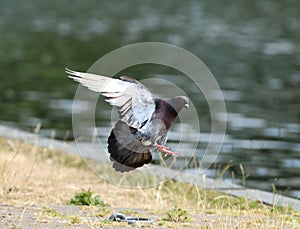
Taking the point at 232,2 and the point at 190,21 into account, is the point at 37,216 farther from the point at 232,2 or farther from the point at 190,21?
the point at 232,2

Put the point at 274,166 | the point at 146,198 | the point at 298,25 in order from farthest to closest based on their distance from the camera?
the point at 298,25, the point at 274,166, the point at 146,198

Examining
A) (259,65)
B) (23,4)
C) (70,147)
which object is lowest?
(23,4)

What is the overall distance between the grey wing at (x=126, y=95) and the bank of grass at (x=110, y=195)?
0.90 m

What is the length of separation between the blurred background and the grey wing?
167 inches

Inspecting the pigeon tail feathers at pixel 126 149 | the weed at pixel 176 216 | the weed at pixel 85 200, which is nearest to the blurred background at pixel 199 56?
the weed at pixel 85 200

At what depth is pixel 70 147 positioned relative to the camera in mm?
11766

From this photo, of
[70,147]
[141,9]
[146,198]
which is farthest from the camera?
[141,9]

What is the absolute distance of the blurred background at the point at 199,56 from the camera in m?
13.9

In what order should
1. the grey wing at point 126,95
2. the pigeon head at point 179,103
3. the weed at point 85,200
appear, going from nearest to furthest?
the grey wing at point 126,95 < the pigeon head at point 179,103 < the weed at point 85,200

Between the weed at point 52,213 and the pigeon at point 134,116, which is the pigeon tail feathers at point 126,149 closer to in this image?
the pigeon at point 134,116

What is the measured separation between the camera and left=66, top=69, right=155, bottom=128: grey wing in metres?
6.07

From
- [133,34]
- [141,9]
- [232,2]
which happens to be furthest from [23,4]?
[133,34]

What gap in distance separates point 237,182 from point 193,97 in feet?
24.1

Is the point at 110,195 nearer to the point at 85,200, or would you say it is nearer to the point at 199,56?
the point at 85,200
